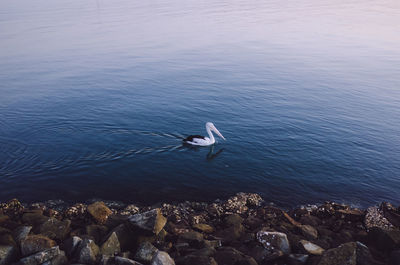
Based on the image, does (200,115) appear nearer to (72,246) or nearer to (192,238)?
(192,238)

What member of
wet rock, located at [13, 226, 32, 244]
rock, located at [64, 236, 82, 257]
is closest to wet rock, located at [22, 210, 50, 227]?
wet rock, located at [13, 226, 32, 244]

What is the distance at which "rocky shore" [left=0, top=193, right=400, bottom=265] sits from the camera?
27.8 feet

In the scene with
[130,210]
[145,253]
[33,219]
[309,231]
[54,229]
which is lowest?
[130,210]

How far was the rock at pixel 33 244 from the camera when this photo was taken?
866 cm

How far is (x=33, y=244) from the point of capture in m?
8.77

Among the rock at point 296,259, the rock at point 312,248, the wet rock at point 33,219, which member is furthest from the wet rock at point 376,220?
the wet rock at point 33,219

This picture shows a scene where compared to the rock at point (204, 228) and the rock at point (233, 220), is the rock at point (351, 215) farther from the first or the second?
the rock at point (204, 228)

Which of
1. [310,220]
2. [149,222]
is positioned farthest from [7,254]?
[310,220]

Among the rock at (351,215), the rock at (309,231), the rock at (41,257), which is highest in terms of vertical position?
the rock at (41,257)

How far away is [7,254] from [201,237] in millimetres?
5360

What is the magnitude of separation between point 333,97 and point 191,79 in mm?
13006

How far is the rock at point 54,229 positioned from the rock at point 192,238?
143 inches

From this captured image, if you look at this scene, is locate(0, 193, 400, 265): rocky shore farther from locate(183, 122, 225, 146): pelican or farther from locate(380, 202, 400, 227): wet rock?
locate(183, 122, 225, 146): pelican

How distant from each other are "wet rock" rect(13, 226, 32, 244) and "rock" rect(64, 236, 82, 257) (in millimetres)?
1503
